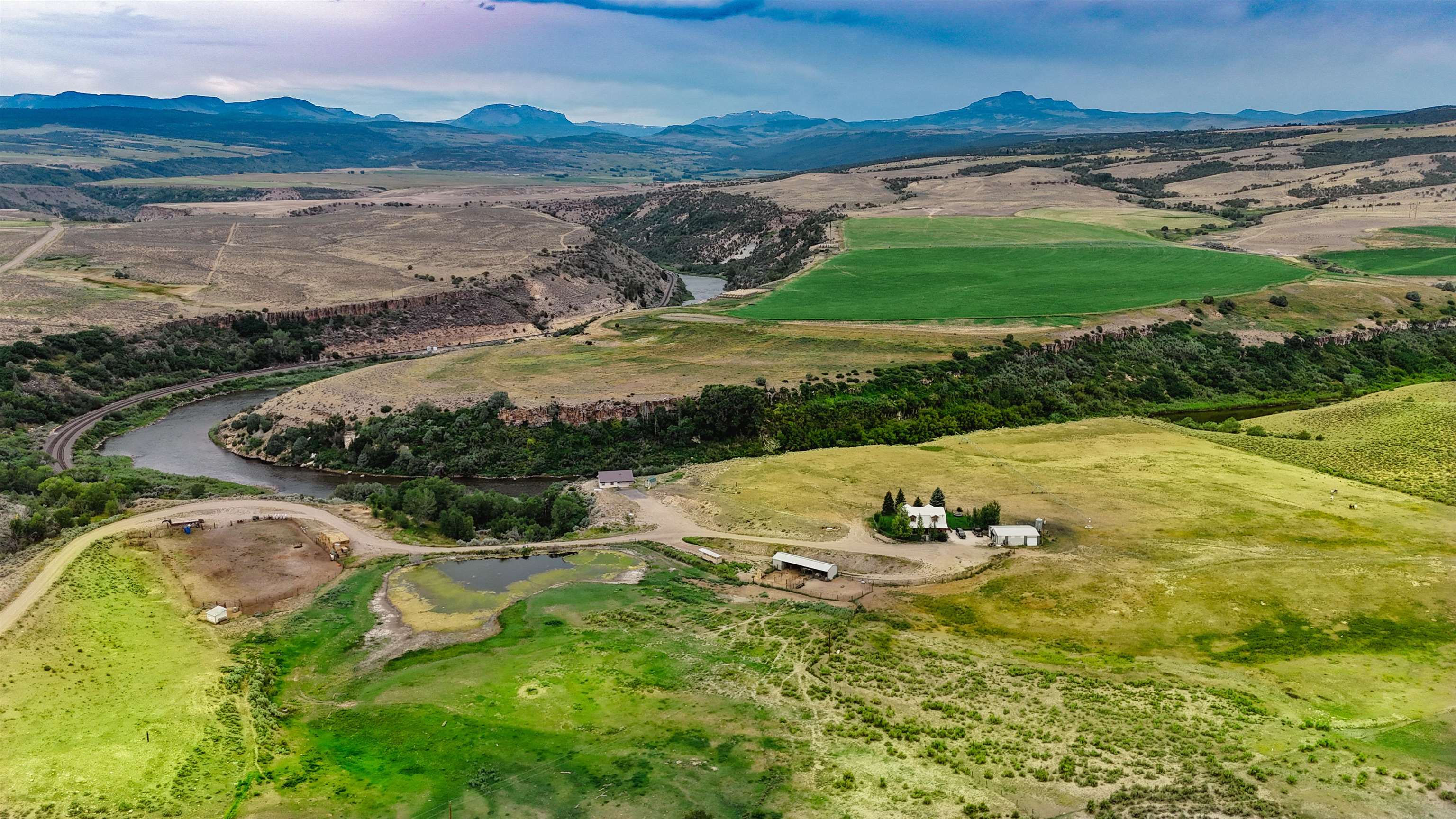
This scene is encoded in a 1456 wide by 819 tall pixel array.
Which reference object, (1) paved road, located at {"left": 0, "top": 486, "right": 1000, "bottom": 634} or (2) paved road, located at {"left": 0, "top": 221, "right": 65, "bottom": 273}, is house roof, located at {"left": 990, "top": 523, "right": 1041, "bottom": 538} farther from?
(2) paved road, located at {"left": 0, "top": 221, "right": 65, "bottom": 273}

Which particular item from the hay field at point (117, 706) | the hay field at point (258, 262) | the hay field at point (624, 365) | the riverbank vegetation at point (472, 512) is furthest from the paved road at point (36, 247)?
→ the hay field at point (117, 706)

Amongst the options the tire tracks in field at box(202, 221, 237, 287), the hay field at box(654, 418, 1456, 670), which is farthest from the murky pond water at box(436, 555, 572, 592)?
the tire tracks in field at box(202, 221, 237, 287)

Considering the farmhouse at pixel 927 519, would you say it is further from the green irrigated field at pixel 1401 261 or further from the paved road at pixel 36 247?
the paved road at pixel 36 247

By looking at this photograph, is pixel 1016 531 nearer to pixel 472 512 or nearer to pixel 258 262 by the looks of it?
pixel 472 512

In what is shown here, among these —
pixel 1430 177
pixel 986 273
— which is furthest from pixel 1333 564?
pixel 1430 177

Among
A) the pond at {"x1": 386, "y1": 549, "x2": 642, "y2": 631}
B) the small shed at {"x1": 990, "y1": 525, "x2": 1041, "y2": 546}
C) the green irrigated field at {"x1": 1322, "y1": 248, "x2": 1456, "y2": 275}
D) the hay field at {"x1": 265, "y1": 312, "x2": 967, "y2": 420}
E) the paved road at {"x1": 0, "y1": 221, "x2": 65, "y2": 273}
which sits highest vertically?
the paved road at {"x1": 0, "y1": 221, "x2": 65, "y2": 273}

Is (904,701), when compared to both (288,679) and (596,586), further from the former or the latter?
(288,679)
